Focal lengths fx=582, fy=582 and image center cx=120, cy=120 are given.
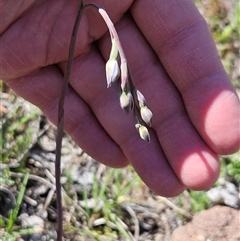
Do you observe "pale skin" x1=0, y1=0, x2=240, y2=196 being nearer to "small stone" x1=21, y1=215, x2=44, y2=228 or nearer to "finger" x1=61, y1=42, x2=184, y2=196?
"finger" x1=61, y1=42, x2=184, y2=196

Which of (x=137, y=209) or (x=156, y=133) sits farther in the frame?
(x=137, y=209)

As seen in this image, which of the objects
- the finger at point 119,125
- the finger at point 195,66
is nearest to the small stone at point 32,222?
the finger at point 119,125

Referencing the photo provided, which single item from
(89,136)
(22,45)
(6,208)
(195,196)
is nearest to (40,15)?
(22,45)

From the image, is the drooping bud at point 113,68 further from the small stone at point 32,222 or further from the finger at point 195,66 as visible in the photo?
the small stone at point 32,222

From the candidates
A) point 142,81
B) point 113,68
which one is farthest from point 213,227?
point 113,68

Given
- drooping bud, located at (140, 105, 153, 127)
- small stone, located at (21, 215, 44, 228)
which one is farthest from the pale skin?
drooping bud, located at (140, 105, 153, 127)

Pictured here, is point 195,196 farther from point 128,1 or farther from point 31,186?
point 128,1
